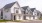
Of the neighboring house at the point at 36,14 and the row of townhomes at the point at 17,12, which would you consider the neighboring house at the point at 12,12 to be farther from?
the neighboring house at the point at 36,14

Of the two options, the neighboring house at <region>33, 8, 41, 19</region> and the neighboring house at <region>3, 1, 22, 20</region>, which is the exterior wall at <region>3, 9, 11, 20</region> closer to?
the neighboring house at <region>3, 1, 22, 20</region>

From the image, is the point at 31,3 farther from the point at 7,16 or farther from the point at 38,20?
the point at 7,16

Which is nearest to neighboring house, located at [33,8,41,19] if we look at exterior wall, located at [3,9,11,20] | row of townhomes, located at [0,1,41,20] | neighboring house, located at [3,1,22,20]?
row of townhomes, located at [0,1,41,20]

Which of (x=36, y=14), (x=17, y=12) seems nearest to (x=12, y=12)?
(x=17, y=12)

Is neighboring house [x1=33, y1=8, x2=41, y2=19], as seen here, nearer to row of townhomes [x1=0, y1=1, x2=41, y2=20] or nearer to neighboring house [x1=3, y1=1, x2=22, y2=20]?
row of townhomes [x1=0, y1=1, x2=41, y2=20]

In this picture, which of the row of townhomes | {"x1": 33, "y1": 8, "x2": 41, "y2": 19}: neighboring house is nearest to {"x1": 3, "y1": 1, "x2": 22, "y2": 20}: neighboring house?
the row of townhomes

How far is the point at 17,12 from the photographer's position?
1.55m

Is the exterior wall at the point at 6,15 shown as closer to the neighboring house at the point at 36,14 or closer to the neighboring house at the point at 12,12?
the neighboring house at the point at 12,12

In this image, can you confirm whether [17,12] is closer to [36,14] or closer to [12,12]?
[12,12]

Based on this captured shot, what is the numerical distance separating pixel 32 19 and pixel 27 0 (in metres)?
0.33

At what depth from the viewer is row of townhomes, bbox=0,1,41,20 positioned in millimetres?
1507

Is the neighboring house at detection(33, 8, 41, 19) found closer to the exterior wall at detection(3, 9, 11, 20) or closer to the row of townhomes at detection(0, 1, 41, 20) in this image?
the row of townhomes at detection(0, 1, 41, 20)

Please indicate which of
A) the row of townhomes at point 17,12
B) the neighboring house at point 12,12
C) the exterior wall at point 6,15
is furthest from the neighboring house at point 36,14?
the exterior wall at point 6,15

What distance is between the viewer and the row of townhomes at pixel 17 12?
1.51 m
